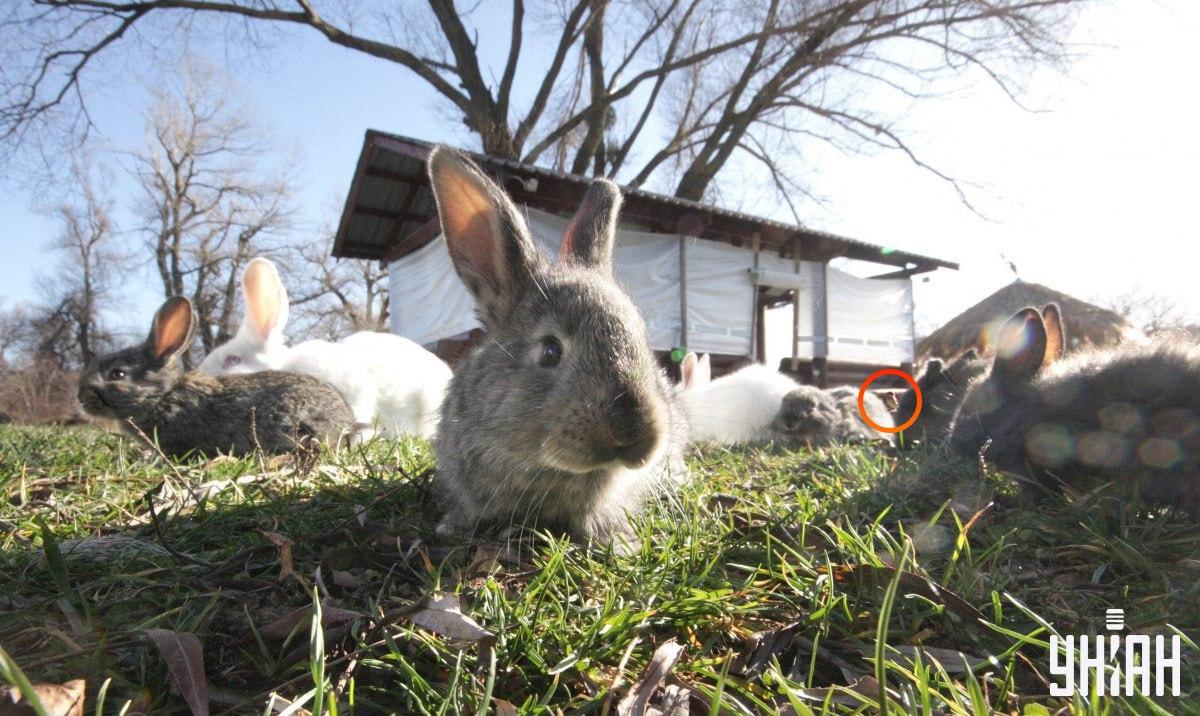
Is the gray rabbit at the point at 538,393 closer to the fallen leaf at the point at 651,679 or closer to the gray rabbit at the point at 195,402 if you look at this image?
the fallen leaf at the point at 651,679

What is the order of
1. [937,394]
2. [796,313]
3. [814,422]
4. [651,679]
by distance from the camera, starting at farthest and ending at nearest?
[796,313]
[814,422]
[937,394]
[651,679]

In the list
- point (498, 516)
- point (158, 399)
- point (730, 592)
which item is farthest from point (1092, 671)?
point (158, 399)

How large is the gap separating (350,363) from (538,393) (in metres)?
3.88

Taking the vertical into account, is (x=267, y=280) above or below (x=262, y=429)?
above

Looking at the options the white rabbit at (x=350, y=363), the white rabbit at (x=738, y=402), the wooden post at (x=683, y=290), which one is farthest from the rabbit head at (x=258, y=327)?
the wooden post at (x=683, y=290)

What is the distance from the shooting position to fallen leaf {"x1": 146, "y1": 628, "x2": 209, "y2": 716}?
1.29 m

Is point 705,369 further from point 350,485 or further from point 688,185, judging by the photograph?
point 688,185

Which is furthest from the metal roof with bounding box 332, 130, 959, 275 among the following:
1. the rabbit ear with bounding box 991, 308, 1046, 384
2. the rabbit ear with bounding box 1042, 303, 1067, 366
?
the rabbit ear with bounding box 991, 308, 1046, 384

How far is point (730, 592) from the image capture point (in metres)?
1.78

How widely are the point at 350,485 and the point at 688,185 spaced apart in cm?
2385

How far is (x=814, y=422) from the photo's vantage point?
23.1ft

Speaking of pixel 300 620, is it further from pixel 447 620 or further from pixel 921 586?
pixel 921 586

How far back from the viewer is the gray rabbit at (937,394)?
5.49 meters

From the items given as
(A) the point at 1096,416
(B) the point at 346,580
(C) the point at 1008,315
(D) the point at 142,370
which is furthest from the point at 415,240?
(A) the point at 1096,416
